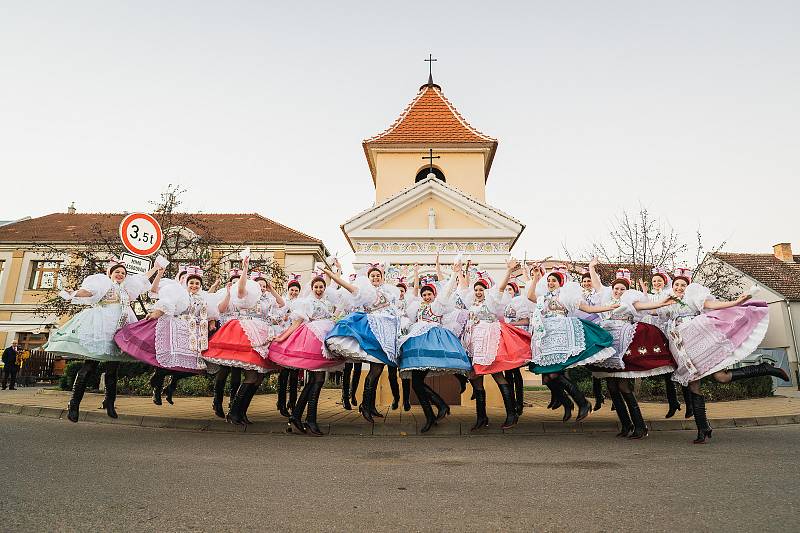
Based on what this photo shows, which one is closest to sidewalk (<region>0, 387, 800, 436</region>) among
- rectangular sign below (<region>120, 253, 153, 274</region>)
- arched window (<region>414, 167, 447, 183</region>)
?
rectangular sign below (<region>120, 253, 153, 274</region>)

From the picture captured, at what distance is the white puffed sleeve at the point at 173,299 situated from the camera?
7.63 metres

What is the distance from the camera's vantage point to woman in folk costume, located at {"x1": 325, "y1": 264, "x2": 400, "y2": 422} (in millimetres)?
7246

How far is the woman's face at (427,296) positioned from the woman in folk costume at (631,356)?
2.67 meters

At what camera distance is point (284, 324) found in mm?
8969

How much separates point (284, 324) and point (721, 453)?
21.8 ft

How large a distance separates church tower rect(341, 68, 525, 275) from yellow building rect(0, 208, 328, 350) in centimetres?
1544

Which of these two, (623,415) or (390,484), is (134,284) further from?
(623,415)

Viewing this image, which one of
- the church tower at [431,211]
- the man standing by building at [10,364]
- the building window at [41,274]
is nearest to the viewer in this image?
the church tower at [431,211]

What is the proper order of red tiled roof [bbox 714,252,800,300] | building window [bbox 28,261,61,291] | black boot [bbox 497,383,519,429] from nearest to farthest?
black boot [bbox 497,383,519,429], red tiled roof [bbox 714,252,800,300], building window [bbox 28,261,61,291]

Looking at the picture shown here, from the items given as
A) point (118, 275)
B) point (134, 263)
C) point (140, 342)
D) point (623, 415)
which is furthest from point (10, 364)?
point (623, 415)

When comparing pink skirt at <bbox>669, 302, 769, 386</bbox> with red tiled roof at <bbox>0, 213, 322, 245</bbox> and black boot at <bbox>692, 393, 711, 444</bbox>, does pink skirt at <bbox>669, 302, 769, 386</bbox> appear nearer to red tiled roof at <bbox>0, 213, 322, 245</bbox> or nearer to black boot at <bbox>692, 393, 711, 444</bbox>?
black boot at <bbox>692, 393, 711, 444</bbox>

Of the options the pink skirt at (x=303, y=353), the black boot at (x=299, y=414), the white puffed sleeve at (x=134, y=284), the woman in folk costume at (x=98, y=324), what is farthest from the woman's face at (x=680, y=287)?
the white puffed sleeve at (x=134, y=284)

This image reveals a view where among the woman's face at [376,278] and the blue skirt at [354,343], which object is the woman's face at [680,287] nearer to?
the blue skirt at [354,343]

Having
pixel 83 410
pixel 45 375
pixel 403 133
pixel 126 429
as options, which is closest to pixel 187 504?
pixel 126 429
